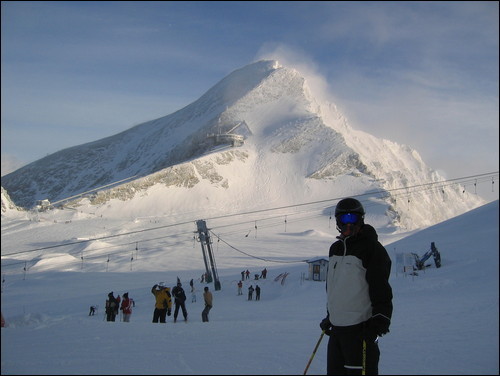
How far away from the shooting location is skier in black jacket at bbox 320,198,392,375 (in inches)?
139

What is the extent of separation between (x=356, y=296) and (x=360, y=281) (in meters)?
0.13

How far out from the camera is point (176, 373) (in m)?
4.65

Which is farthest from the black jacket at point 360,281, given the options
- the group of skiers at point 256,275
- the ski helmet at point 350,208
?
the group of skiers at point 256,275

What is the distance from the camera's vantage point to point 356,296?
144 inches

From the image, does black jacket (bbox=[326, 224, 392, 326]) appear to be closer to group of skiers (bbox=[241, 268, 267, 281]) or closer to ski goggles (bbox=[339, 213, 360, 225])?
ski goggles (bbox=[339, 213, 360, 225])

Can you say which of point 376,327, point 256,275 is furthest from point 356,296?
point 256,275

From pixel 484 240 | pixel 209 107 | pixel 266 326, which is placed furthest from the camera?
pixel 209 107

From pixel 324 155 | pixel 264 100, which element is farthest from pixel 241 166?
pixel 264 100

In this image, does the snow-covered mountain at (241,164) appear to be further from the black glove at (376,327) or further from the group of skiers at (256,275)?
the black glove at (376,327)

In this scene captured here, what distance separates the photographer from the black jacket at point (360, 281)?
3535mm

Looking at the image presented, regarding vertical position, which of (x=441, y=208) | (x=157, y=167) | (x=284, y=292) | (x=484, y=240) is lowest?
(x=284, y=292)

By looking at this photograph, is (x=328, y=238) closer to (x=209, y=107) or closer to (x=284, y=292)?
(x=284, y=292)

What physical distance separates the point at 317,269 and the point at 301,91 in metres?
90.3

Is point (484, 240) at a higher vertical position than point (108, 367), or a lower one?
higher
